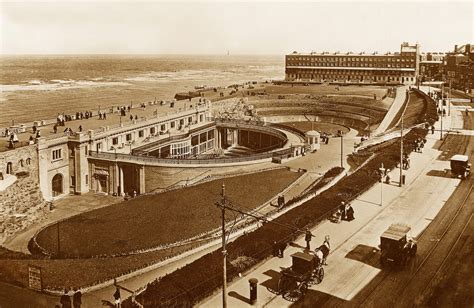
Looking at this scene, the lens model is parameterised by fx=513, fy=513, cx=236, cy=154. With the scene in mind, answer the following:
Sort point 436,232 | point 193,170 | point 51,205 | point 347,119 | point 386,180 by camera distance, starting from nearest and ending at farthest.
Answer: point 436,232 < point 386,180 < point 51,205 < point 193,170 < point 347,119

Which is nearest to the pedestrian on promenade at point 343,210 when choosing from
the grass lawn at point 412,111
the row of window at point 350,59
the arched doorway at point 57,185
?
the arched doorway at point 57,185

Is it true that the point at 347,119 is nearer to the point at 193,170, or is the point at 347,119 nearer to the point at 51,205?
the point at 193,170

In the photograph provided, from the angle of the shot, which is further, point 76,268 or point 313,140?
point 313,140

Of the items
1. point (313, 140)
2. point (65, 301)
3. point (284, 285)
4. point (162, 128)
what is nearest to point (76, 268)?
point (65, 301)

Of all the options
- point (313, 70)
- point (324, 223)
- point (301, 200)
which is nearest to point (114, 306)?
point (324, 223)

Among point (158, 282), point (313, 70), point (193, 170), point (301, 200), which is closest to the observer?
point (158, 282)

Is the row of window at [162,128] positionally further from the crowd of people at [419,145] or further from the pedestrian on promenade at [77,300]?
the pedestrian on promenade at [77,300]

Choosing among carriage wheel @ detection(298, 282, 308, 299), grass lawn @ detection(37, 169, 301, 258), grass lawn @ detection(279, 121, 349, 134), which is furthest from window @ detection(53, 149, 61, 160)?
grass lawn @ detection(279, 121, 349, 134)

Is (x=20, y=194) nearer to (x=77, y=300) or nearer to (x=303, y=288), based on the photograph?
(x=77, y=300)
